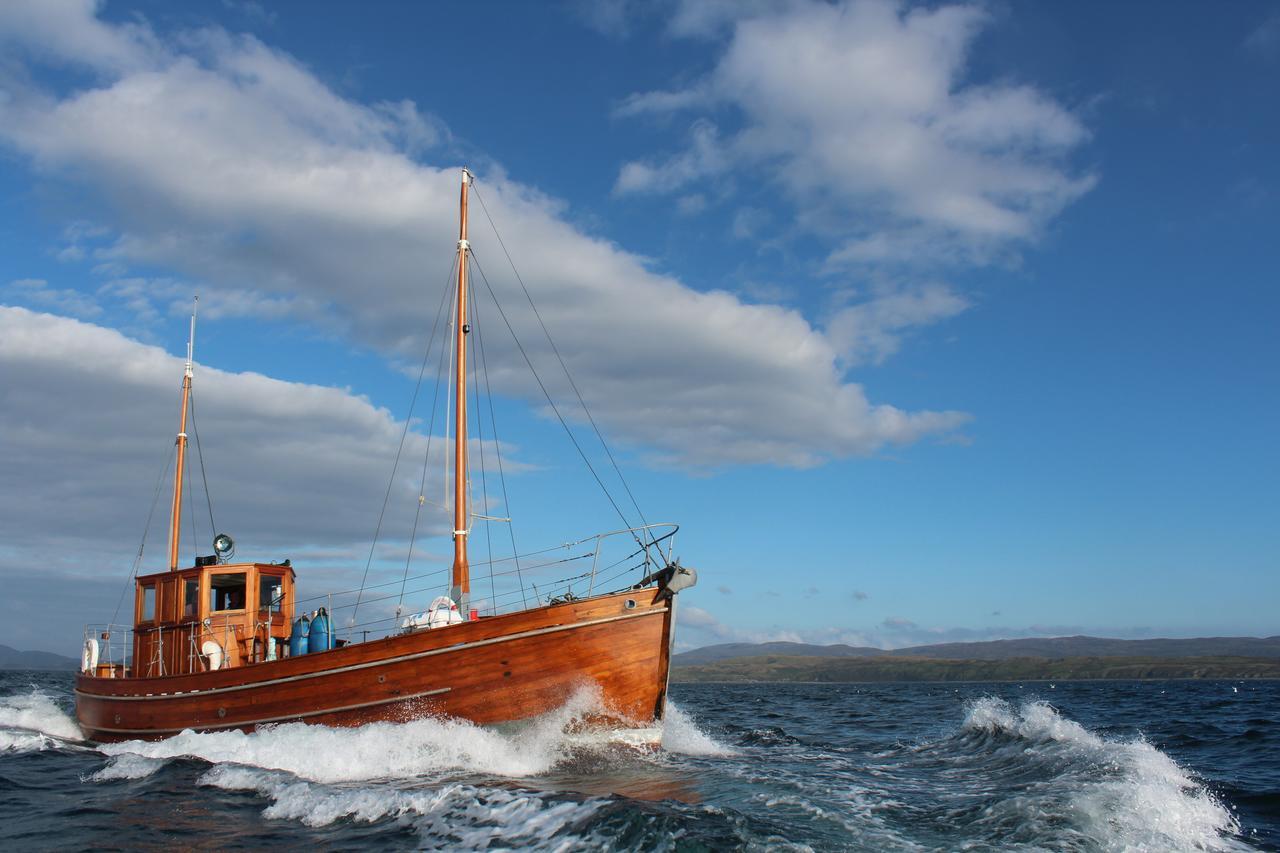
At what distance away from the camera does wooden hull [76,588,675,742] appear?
16.0 metres

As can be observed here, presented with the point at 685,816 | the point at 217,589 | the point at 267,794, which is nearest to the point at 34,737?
the point at 217,589

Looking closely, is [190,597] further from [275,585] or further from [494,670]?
[494,670]

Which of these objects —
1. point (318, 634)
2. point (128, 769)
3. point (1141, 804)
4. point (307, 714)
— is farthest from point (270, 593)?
point (1141, 804)

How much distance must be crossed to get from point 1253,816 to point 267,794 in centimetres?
1443

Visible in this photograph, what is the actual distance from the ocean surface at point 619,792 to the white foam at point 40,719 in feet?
9.29

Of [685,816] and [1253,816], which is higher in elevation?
[685,816]

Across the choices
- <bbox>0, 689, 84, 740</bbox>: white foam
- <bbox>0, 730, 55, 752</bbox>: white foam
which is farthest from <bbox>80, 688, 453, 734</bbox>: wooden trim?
<bbox>0, 689, 84, 740</bbox>: white foam

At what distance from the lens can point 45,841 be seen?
11281 millimetres

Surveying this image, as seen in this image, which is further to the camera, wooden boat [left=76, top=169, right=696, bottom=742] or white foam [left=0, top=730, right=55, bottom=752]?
white foam [left=0, top=730, right=55, bottom=752]

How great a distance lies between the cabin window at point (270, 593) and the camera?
21.0 meters

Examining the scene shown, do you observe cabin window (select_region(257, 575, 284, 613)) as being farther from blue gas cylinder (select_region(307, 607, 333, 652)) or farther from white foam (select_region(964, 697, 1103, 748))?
white foam (select_region(964, 697, 1103, 748))

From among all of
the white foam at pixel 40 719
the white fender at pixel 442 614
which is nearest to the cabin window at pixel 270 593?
the white fender at pixel 442 614

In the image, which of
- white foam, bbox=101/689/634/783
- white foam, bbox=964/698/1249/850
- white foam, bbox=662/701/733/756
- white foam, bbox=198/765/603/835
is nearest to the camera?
white foam, bbox=964/698/1249/850

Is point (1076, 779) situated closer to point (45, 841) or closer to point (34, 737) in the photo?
point (45, 841)
